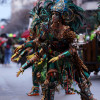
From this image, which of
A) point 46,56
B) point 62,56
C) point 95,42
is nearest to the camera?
point 62,56

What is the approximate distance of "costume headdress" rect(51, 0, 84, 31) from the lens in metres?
5.77

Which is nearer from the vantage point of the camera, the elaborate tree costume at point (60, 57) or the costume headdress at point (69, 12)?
the elaborate tree costume at point (60, 57)

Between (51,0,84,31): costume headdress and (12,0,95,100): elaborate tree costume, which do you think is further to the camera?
(51,0,84,31): costume headdress

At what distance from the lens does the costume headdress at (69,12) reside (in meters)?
5.77

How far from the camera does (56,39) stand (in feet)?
18.5

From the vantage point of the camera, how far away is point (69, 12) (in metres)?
5.92

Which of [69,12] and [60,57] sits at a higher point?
[69,12]

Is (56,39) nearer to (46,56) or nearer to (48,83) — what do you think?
(46,56)

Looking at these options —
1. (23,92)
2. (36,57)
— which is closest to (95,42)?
(23,92)

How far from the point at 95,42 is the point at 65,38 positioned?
5631 mm

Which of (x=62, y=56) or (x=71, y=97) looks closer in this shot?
(x=62, y=56)

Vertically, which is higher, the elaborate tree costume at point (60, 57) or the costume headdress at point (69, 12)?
the costume headdress at point (69, 12)

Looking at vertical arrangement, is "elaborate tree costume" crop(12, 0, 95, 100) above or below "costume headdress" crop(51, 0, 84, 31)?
below

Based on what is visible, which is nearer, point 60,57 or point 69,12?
point 60,57
